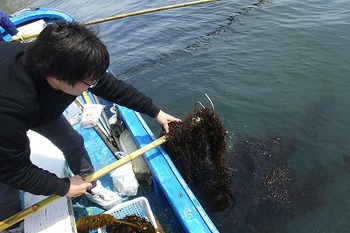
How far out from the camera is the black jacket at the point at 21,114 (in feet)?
6.36

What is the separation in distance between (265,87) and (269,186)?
9.48 ft

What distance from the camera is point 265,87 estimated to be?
677 cm

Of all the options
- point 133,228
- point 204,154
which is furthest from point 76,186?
point 204,154

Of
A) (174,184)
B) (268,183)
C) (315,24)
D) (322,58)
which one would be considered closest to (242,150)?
(268,183)

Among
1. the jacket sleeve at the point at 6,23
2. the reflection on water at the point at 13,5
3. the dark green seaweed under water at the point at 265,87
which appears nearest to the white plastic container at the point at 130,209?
the dark green seaweed under water at the point at 265,87

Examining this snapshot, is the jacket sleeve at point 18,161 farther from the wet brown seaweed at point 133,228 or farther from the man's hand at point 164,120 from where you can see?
the man's hand at point 164,120

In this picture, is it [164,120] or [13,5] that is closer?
[164,120]

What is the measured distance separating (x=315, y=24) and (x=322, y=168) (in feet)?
18.7

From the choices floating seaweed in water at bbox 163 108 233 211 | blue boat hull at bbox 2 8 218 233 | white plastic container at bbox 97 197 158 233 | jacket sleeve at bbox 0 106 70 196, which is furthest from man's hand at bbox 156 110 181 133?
jacket sleeve at bbox 0 106 70 196

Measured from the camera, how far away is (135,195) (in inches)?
154

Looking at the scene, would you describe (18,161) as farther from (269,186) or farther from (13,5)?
(13,5)

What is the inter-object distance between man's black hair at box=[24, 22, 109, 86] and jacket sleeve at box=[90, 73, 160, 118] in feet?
3.55

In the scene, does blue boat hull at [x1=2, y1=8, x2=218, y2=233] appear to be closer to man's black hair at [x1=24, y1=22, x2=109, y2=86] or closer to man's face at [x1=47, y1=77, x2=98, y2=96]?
man's face at [x1=47, y1=77, x2=98, y2=96]

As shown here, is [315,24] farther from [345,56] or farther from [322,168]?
[322,168]
